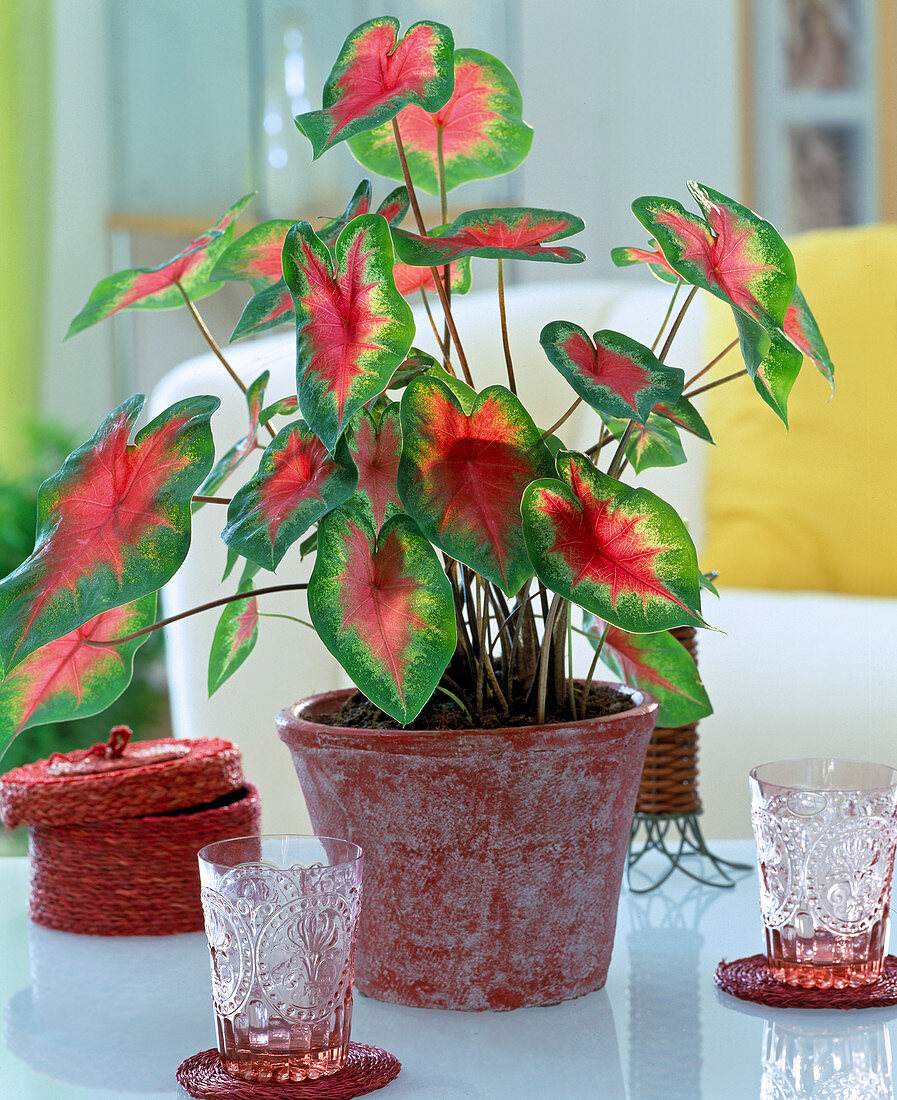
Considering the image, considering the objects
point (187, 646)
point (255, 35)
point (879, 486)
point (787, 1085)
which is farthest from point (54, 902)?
point (255, 35)

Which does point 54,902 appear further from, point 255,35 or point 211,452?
point 255,35

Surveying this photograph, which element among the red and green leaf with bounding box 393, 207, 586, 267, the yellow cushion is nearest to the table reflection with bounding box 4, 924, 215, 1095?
the red and green leaf with bounding box 393, 207, 586, 267

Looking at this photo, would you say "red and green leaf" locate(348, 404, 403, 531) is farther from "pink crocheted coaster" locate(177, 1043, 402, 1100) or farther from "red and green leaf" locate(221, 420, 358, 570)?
"pink crocheted coaster" locate(177, 1043, 402, 1100)

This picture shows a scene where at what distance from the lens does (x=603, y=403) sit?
1.76 ft

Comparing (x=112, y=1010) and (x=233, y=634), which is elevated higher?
(x=233, y=634)

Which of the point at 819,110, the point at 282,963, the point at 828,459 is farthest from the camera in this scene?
the point at 819,110

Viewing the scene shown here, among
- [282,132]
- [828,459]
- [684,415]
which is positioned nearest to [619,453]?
[684,415]

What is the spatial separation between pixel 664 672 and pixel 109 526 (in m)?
0.31

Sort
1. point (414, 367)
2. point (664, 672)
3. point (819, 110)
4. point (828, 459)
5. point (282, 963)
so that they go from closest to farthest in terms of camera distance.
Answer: point (282, 963) → point (414, 367) → point (664, 672) → point (828, 459) → point (819, 110)

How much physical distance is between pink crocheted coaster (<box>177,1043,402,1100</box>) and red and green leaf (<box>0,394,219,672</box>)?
171mm

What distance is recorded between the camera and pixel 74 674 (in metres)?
0.64

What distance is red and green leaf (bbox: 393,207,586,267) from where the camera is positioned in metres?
0.55

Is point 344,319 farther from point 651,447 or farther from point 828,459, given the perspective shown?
point 828,459

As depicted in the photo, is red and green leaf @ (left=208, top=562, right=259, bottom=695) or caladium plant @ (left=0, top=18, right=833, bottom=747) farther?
red and green leaf @ (left=208, top=562, right=259, bottom=695)
